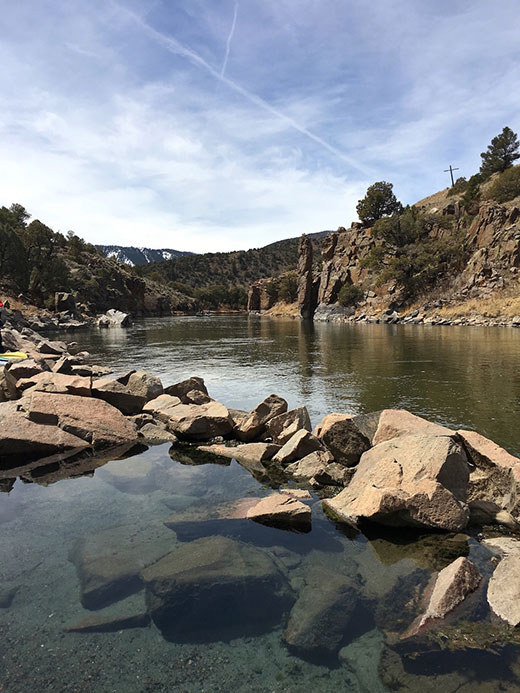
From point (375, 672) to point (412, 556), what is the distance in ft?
7.18

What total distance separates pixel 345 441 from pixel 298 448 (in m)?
1.12

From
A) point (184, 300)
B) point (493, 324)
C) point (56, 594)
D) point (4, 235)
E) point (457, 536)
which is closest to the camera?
point (56, 594)

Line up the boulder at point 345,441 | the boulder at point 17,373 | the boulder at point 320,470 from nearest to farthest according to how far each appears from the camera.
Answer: the boulder at point 320,470, the boulder at point 345,441, the boulder at point 17,373

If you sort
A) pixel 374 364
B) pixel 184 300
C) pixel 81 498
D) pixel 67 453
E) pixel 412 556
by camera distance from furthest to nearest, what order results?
pixel 184 300 → pixel 374 364 → pixel 67 453 → pixel 81 498 → pixel 412 556

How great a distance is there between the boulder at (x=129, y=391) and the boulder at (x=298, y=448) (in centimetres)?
598

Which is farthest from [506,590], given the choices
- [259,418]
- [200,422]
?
[200,422]

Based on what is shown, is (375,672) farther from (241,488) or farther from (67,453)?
(67,453)

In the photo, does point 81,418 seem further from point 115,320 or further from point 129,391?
point 115,320

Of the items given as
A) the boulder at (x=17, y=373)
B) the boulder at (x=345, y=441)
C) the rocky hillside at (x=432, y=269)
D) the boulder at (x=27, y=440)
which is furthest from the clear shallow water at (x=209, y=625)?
the rocky hillside at (x=432, y=269)

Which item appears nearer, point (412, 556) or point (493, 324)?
point (412, 556)

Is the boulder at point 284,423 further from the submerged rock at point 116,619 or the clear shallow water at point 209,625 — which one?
the submerged rock at point 116,619

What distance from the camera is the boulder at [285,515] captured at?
6965 mm

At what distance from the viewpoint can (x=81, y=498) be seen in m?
8.21

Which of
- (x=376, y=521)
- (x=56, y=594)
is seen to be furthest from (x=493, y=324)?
(x=56, y=594)
